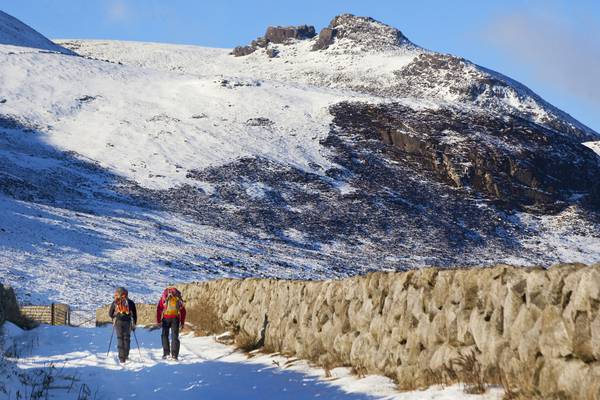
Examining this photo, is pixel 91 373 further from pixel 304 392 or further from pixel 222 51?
pixel 222 51

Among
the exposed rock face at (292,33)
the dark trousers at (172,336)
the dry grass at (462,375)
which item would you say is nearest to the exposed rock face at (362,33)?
the exposed rock face at (292,33)

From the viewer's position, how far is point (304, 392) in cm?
1131

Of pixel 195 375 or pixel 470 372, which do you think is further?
pixel 195 375

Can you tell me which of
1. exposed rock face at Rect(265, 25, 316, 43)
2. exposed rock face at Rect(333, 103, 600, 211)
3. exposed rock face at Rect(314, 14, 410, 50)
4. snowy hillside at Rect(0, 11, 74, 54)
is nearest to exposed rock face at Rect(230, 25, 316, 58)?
exposed rock face at Rect(265, 25, 316, 43)

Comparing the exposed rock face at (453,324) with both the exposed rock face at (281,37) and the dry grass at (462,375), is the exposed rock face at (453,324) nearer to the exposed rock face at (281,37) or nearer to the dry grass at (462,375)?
the dry grass at (462,375)

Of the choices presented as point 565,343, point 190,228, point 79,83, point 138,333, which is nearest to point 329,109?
point 79,83

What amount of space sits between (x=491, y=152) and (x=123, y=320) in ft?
235

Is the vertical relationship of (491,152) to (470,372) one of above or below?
above

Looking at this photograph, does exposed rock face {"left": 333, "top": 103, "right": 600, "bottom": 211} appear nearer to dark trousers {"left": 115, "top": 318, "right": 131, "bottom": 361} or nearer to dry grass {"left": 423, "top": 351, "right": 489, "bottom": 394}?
dark trousers {"left": 115, "top": 318, "right": 131, "bottom": 361}

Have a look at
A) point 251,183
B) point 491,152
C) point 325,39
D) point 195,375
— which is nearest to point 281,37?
point 325,39

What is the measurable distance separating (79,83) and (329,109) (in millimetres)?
28847

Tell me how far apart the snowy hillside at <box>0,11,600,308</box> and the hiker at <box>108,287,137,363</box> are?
1783 centimetres

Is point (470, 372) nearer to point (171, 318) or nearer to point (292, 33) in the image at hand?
point (171, 318)

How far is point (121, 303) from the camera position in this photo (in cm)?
1616
